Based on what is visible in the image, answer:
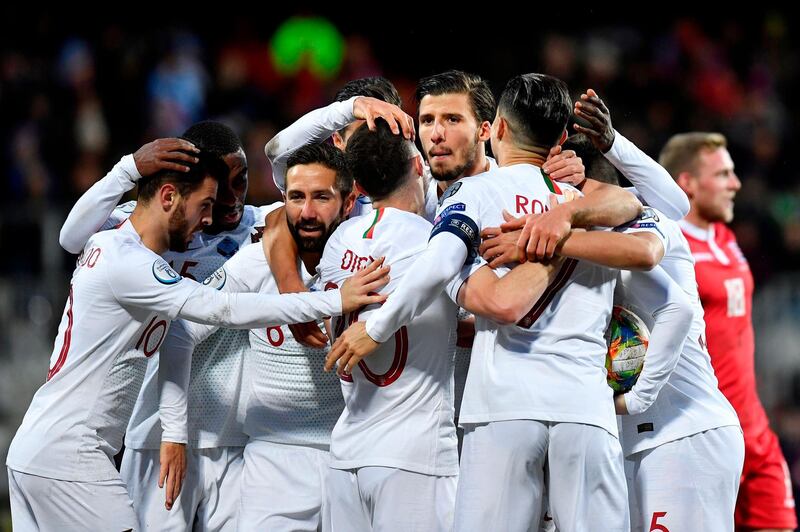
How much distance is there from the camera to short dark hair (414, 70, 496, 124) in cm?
527

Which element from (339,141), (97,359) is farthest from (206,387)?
(339,141)

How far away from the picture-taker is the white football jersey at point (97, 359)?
15.5 feet

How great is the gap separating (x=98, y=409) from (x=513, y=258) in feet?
6.33

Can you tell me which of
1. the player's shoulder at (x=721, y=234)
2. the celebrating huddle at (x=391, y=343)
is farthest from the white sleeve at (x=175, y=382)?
the player's shoulder at (x=721, y=234)

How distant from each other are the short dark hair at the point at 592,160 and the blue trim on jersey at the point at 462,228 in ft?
4.46

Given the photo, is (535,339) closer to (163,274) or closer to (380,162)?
(380,162)

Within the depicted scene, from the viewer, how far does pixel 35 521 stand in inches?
191

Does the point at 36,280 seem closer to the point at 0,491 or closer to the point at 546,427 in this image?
the point at 0,491

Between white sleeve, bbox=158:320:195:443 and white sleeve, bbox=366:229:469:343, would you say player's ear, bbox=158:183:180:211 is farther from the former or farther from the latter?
white sleeve, bbox=366:229:469:343

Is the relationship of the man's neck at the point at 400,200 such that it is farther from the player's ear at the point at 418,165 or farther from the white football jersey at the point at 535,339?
the white football jersey at the point at 535,339

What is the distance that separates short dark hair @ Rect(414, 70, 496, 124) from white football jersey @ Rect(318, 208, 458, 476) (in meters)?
0.82

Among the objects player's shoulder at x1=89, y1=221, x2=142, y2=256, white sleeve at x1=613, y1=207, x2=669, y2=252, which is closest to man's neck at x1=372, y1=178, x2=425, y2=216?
white sleeve at x1=613, y1=207, x2=669, y2=252

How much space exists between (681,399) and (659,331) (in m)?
0.49

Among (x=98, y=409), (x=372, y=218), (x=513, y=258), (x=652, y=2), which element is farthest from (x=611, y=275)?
(x=652, y=2)
